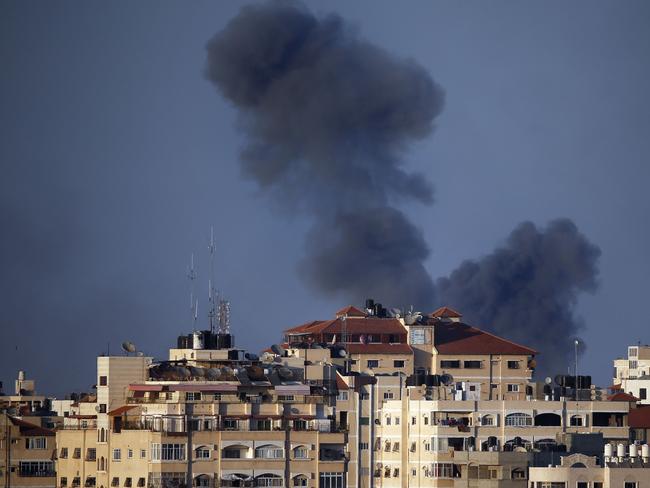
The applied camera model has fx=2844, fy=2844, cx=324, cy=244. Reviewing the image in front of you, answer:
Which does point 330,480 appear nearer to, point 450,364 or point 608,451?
point 608,451

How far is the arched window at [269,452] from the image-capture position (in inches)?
5906

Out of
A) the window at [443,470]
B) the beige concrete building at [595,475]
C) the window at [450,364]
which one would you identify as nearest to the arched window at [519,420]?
the window at [443,470]

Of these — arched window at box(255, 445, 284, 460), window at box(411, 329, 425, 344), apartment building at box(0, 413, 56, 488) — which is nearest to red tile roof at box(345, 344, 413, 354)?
window at box(411, 329, 425, 344)

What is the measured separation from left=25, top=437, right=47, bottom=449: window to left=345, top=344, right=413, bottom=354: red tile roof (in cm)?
3941

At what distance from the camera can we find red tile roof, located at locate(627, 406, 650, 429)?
6993 inches

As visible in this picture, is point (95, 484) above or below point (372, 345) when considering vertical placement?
below

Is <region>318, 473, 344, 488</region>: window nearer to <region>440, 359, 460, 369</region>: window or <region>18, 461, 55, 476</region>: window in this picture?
<region>18, 461, 55, 476</region>: window

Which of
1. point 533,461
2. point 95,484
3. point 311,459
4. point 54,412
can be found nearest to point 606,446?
point 533,461

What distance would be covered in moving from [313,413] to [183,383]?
7271 mm

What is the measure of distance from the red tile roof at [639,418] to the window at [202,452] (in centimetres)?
3779

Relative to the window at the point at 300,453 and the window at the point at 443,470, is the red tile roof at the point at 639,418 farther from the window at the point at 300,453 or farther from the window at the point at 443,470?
the window at the point at 300,453

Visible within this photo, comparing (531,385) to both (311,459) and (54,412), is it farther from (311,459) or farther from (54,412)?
(311,459)

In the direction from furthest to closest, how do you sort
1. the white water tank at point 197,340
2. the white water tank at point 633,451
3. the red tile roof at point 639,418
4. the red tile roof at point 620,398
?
the red tile roof at point 620,398
the red tile roof at point 639,418
the white water tank at point 197,340
the white water tank at point 633,451

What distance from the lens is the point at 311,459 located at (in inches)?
5935
